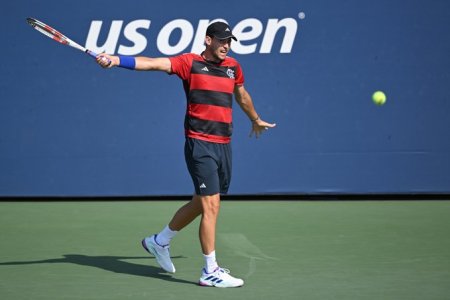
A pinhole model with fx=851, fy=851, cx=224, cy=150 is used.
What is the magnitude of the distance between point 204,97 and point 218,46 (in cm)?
33

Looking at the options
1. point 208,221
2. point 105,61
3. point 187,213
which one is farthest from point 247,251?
point 105,61

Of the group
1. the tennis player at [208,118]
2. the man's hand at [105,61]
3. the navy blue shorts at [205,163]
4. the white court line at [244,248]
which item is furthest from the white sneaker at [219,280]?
the man's hand at [105,61]

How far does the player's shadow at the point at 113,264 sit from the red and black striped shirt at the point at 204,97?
927mm

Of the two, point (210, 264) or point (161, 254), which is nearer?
point (210, 264)

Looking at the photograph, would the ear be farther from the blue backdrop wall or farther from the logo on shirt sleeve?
the blue backdrop wall

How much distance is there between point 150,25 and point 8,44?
1510 mm

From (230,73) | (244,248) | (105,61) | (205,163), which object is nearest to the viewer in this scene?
(105,61)

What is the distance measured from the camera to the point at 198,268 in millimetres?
5590

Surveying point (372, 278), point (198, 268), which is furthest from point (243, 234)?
point (372, 278)

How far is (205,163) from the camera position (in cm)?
518

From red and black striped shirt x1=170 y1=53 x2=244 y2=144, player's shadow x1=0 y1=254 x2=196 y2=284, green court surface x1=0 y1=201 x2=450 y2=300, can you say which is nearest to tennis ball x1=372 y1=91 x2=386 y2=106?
green court surface x1=0 y1=201 x2=450 y2=300

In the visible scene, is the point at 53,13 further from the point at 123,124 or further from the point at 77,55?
the point at 123,124

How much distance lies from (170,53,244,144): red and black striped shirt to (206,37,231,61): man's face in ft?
0.23

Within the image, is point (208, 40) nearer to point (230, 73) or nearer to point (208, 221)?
point (230, 73)
